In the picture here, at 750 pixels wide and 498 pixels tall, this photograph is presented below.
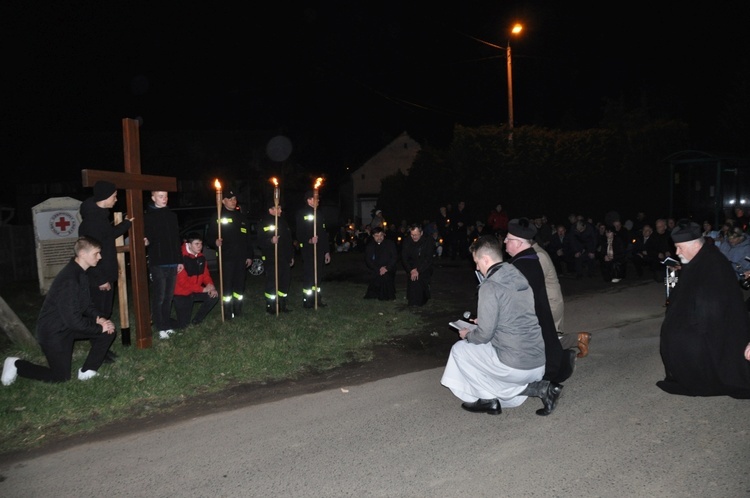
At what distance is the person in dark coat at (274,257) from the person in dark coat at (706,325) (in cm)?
638

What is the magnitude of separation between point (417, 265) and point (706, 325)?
619cm

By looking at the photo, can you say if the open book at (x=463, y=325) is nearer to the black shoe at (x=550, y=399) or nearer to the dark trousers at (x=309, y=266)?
the black shoe at (x=550, y=399)

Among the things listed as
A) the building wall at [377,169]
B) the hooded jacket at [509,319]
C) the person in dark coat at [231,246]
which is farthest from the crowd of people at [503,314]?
the building wall at [377,169]

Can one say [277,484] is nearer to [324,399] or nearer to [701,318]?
[324,399]

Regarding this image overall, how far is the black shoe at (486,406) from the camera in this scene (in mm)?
5504

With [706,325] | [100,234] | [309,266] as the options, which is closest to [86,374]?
[100,234]

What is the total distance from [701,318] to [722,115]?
141 feet

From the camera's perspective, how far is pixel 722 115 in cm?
4172

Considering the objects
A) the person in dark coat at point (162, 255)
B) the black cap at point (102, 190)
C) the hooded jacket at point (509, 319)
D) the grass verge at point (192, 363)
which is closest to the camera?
the hooded jacket at point (509, 319)

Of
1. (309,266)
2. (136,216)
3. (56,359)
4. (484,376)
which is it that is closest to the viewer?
(484,376)

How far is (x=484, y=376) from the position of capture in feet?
17.9

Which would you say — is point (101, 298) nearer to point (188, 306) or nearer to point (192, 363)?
point (192, 363)

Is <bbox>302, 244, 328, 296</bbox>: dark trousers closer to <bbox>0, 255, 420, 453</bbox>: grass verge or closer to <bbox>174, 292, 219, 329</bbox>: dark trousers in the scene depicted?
<bbox>0, 255, 420, 453</bbox>: grass verge

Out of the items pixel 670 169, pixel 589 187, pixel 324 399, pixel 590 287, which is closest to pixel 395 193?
pixel 589 187
